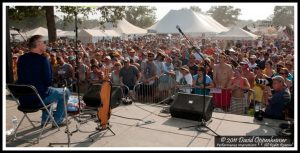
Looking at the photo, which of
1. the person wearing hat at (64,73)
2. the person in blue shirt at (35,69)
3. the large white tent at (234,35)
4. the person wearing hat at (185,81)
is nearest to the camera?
the person in blue shirt at (35,69)

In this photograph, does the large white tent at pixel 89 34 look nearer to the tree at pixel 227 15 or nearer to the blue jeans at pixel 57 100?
the blue jeans at pixel 57 100

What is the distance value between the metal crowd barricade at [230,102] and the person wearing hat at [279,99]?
1.14m

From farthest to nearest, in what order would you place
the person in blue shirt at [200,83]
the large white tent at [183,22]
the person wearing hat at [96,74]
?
the large white tent at [183,22] → the person wearing hat at [96,74] → the person in blue shirt at [200,83]

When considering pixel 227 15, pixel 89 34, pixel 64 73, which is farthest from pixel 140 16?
pixel 64 73

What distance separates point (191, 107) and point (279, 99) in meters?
1.73

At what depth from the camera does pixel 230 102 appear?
721cm

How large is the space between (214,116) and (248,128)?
2.94 feet

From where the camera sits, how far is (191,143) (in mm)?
4777

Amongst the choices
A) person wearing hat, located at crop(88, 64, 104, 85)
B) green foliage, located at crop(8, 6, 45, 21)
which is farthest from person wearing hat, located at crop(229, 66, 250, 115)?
green foliage, located at crop(8, 6, 45, 21)

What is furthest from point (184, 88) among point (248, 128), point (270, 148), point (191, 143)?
point (270, 148)

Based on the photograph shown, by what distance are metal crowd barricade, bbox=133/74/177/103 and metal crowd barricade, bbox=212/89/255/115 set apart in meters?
1.38

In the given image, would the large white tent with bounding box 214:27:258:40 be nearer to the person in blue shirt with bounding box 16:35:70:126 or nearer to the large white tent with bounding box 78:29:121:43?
the large white tent with bounding box 78:29:121:43

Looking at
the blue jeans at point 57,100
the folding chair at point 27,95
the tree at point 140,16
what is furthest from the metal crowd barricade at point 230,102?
the tree at point 140,16

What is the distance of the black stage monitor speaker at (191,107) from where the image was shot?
5.66 metres
